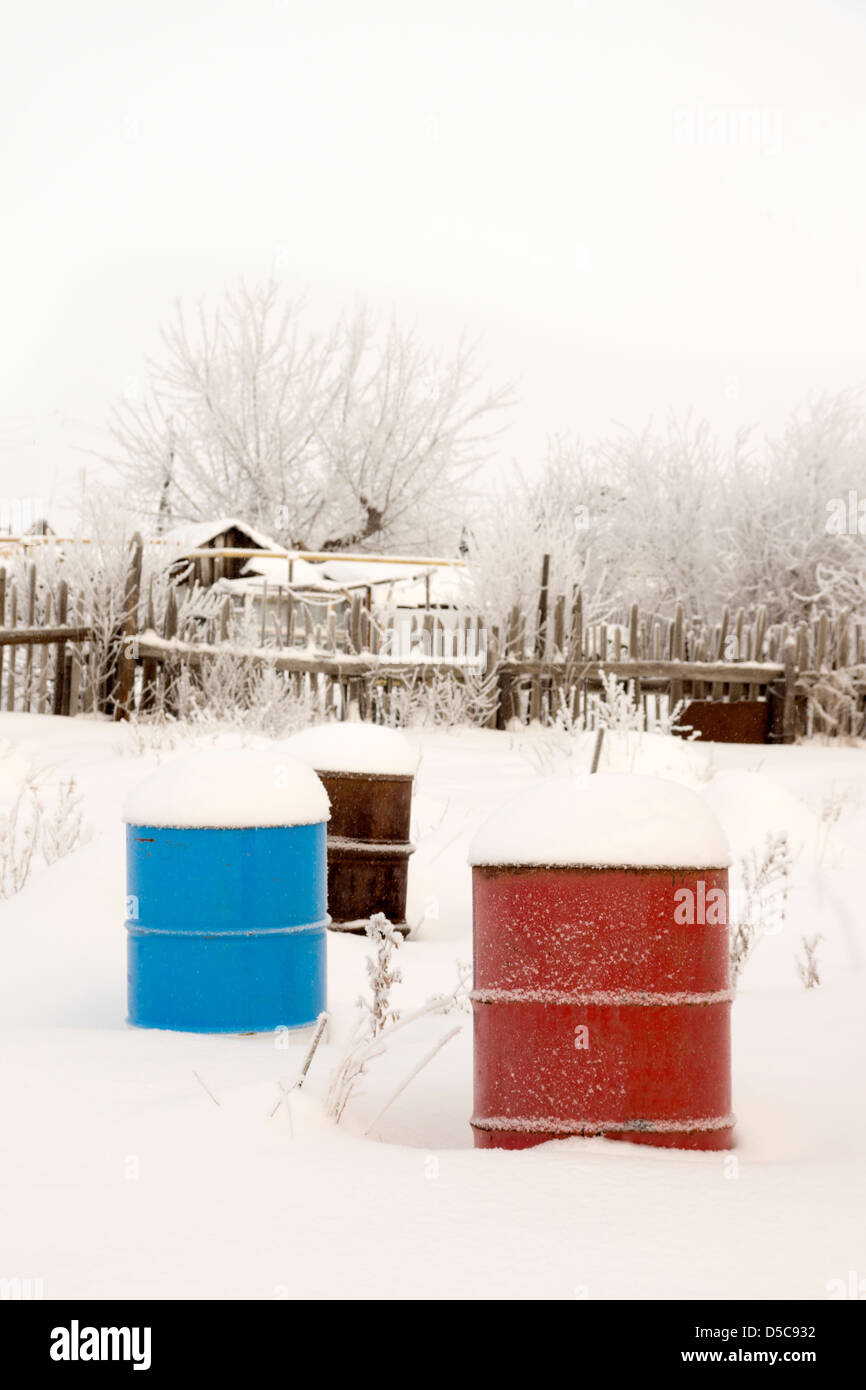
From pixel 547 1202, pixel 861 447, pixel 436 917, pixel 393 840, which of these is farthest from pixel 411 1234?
pixel 861 447

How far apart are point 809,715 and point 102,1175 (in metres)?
13.5

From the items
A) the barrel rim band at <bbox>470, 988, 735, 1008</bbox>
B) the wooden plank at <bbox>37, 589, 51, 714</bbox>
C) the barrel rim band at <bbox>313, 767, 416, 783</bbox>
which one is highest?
the wooden plank at <bbox>37, 589, 51, 714</bbox>

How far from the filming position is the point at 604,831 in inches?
132

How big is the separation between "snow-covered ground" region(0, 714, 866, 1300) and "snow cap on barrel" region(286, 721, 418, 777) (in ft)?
4.05

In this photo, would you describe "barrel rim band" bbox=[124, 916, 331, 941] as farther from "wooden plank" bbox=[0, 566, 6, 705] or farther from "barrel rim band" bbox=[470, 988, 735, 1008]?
"wooden plank" bbox=[0, 566, 6, 705]

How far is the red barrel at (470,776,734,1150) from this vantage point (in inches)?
130

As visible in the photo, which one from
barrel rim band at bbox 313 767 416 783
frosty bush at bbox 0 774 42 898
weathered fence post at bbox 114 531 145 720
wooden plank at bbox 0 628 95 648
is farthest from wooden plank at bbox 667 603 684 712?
barrel rim band at bbox 313 767 416 783

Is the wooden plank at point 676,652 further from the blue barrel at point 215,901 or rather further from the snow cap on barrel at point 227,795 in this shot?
the blue barrel at point 215,901

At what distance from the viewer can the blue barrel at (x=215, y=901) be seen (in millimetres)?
4684

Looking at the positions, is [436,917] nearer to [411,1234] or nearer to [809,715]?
[411,1234]

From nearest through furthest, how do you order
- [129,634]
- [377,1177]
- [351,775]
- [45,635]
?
[377,1177], [351,775], [45,635], [129,634]

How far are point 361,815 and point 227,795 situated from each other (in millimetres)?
2121

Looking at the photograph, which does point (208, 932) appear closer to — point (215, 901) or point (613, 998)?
point (215, 901)

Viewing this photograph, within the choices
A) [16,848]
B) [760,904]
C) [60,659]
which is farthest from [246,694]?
[760,904]
